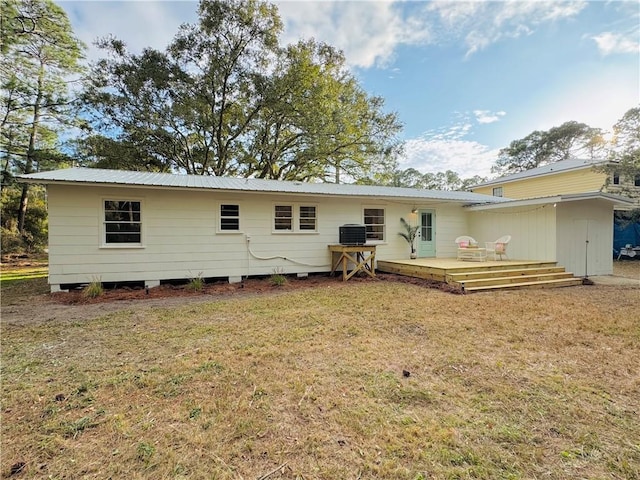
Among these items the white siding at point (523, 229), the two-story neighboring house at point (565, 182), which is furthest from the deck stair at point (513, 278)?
the two-story neighboring house at point (565, 182)

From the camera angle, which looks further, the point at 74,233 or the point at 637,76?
the point at 637,76

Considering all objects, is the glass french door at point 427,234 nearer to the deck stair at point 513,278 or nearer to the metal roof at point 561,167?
the deck stair at point 513,278

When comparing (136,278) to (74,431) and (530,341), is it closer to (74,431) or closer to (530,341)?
(74,431)

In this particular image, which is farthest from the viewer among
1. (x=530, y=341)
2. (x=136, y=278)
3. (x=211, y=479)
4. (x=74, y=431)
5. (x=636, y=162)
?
(x=636, y=162)

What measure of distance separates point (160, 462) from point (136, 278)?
7270 millimetres

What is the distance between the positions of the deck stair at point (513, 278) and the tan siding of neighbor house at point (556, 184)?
9872 mm

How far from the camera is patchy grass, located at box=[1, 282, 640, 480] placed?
189 centimetres

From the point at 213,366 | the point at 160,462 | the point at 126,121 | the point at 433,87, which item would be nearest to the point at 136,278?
the point at 213,366

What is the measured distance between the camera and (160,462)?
188 cm

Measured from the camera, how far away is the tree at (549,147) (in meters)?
26.5

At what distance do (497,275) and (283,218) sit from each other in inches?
246

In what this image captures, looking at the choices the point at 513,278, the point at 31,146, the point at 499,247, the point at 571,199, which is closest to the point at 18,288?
the point at 513,278

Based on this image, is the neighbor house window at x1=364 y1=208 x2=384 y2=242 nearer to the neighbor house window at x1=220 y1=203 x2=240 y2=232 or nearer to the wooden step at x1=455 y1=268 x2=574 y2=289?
the wooden step at x1=455 y1=268 x2=574 y2=289

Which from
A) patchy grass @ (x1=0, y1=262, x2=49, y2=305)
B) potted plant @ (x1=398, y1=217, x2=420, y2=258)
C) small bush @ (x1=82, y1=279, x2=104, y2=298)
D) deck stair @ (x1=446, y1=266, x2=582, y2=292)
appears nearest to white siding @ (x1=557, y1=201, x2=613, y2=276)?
deck stair @ (x1=446, y1=266, x2=582, y2=292)
